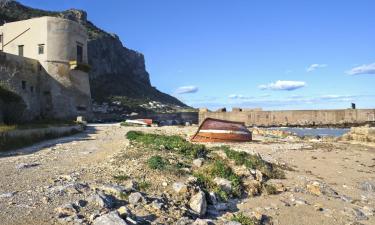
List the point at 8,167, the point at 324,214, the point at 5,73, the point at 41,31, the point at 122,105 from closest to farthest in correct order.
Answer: the point at 324,214 → the point at 8,167 → the point at 5,73 → the point at 41,31 → the point at 122,105

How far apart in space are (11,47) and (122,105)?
5774 centimetres

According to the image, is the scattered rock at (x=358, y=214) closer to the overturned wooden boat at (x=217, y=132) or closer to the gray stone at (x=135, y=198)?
the gray stone at (x=135, y=198)

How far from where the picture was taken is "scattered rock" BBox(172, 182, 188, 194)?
10.5 metres

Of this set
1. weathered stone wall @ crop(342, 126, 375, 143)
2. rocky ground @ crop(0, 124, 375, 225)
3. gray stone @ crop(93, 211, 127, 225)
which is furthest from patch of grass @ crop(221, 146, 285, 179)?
weathered stone wall @ crop(342, 126, 375, 143)

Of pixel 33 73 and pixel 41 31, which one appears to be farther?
pixel 41 31

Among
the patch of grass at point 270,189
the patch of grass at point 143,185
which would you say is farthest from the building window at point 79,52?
the patch of grass at point 270,189

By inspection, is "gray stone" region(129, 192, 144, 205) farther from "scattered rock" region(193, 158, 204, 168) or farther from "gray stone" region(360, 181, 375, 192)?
"gray stone" region(360, 181, 375, 192)

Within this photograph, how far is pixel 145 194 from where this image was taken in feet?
32.9

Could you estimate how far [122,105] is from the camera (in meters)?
95.8

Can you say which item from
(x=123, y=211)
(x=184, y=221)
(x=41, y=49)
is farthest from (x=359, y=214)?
(x=41, y=49)

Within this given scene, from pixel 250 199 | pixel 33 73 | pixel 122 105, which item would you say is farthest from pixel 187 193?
pixel 122 105

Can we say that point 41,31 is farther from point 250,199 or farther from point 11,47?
point 250,199

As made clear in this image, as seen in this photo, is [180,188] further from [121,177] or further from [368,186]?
[368,186]

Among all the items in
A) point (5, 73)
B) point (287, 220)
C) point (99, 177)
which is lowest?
point (287, 220)
